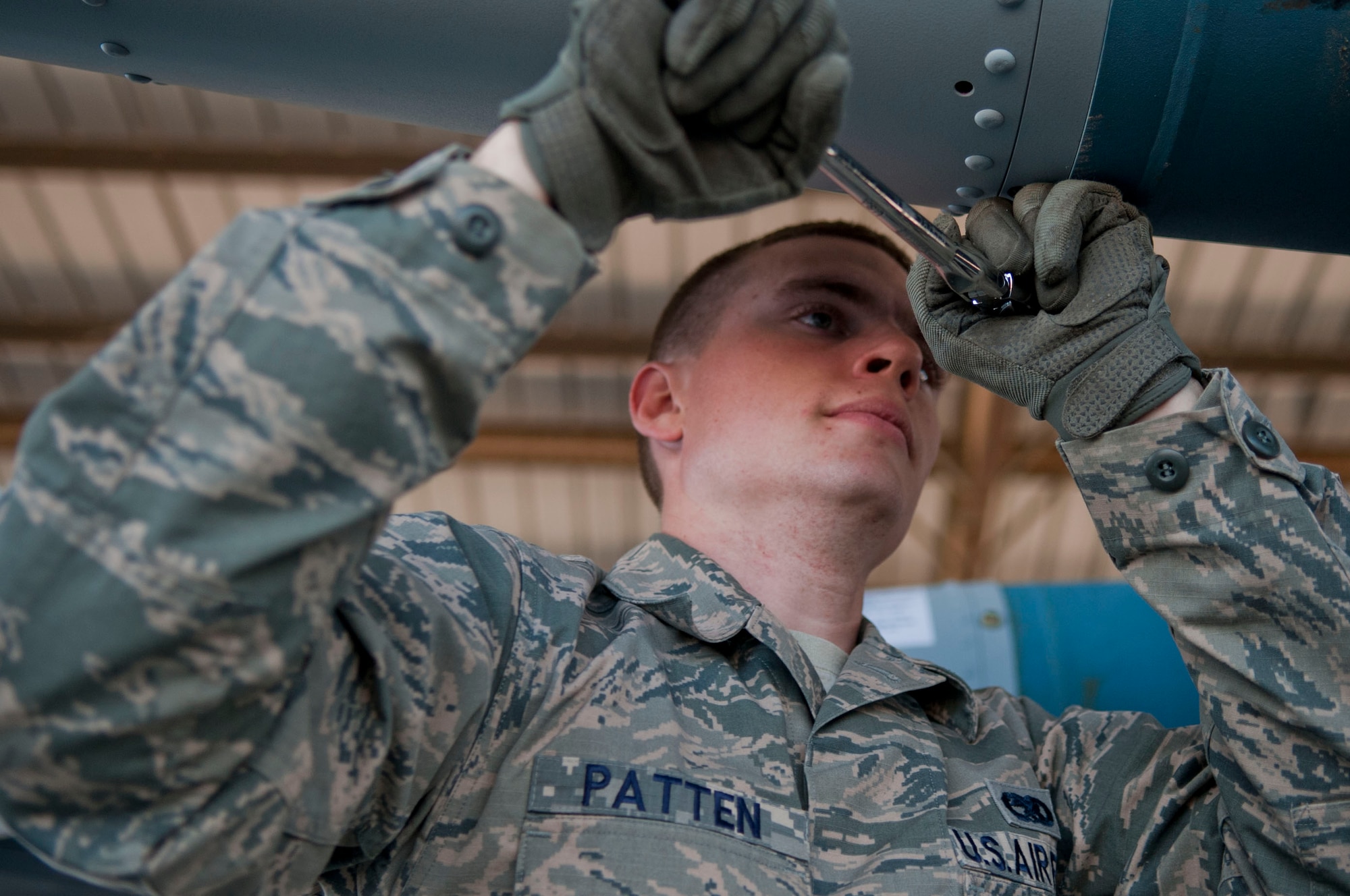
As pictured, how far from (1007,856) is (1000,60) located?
1011 millimetres

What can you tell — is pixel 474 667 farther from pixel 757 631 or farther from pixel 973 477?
pixel 973 477

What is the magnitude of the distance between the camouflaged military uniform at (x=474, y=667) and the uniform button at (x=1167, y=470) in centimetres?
1

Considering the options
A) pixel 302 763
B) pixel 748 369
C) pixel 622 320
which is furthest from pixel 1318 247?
pixel 622 320

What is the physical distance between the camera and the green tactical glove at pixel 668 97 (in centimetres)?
96

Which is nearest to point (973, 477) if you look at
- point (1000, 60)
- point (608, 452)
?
point (608, 452)

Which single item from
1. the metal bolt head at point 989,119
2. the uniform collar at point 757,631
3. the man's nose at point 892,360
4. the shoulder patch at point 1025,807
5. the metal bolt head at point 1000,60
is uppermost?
the metal bolt head at point 1000,60

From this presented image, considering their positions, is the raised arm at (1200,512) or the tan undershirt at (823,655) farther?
the tan undershirt at (823,655)

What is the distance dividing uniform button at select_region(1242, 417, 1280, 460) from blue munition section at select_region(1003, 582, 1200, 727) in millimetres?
1266

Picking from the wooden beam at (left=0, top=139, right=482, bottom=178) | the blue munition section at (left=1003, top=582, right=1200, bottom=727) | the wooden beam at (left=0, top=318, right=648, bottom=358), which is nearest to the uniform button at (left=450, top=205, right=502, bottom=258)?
the blue munition section at (left=1003, top=582, right=1200, bottom=727)

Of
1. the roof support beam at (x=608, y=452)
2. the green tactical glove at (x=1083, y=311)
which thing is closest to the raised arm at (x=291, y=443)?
the green tactical glove at (x=1083, y=311)

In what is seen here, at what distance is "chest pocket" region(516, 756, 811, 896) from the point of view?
125cm

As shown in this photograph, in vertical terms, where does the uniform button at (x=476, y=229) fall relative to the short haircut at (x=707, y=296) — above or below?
above

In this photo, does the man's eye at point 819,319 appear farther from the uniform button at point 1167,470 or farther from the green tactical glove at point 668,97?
the green tactical glove at point 668,97

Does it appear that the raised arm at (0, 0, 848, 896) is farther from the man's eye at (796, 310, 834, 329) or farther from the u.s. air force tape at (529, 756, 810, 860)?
the man's eye at (796, 310, 834, 329)
